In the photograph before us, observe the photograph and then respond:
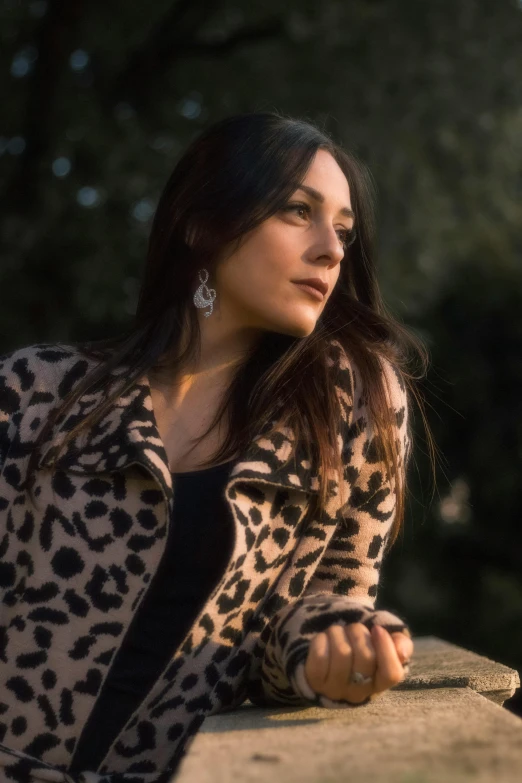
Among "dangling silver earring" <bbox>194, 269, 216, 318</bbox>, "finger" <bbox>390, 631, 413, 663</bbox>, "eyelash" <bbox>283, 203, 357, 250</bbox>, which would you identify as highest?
"eyelash" <bbox>283, 203, 357, 250</bbox>

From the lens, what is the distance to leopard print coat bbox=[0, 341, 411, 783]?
2.85m

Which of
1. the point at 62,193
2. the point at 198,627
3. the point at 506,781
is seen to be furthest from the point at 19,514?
the point at 62,193

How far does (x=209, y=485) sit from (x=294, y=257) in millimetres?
620

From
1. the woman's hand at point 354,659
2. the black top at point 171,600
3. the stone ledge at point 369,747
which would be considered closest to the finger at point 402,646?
Result: the woman's hand at point 354,659

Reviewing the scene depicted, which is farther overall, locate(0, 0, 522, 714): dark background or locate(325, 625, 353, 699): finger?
locate(0, 0, 522, 714): dark background

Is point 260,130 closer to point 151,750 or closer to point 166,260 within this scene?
point 166,260

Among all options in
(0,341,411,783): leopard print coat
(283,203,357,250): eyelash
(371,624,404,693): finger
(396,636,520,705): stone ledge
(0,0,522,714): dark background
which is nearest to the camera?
(371,624,404,693): finger

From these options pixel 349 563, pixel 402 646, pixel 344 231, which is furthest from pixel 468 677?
pixel 344 231

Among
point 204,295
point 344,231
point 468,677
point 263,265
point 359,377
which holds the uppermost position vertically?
point 344,231

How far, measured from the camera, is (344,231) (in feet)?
11.0

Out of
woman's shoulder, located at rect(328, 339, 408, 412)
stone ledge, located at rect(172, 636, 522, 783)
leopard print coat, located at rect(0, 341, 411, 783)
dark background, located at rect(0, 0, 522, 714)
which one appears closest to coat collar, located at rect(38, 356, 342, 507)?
leopard print coat, located at rect(0, 341, 411, 783)

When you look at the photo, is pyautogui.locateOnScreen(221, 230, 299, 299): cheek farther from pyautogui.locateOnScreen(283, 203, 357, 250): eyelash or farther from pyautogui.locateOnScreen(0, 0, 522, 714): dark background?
pyautogui.locateOnScreen(0, 0, 522, 714): dark background

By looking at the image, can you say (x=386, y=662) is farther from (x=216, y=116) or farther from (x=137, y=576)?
(x=216, y=116)

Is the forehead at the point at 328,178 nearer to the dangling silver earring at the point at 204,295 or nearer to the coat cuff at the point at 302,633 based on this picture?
the dangling silver earring at the point at 204,295
